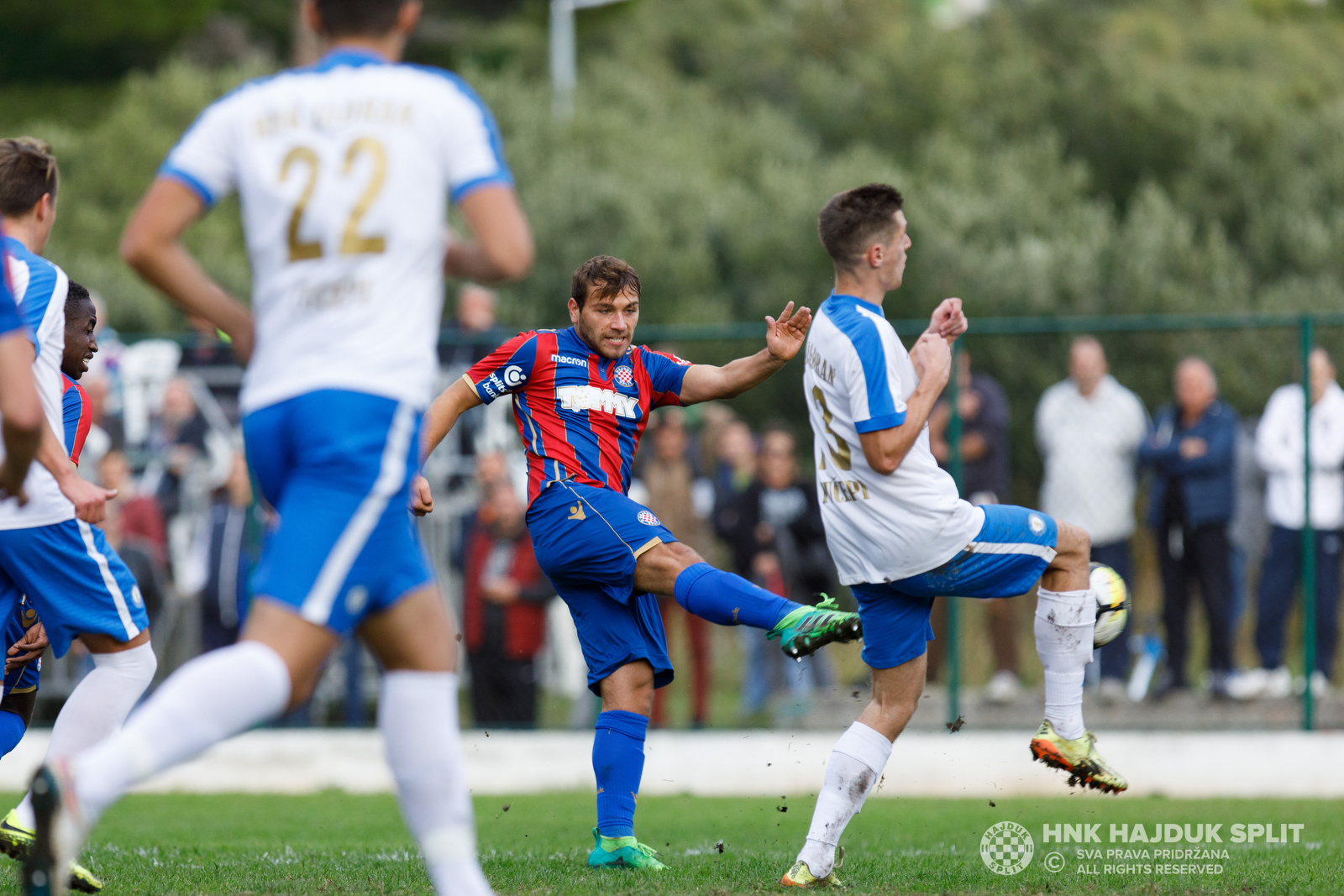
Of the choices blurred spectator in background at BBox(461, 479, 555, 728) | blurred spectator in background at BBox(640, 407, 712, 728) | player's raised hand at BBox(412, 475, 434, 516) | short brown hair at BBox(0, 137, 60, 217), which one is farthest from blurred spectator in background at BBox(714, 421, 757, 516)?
short brown hair at BBox(0, 137, 60, 217)

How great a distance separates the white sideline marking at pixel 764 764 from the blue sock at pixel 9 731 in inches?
173

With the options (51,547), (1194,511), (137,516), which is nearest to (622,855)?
(51,547)

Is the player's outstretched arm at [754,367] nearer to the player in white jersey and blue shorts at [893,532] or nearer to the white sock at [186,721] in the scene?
the player in white jersey and blue shorts at [893,532]

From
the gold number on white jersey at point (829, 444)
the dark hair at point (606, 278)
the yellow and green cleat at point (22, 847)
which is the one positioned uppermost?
the dark hair at point (606, 278)

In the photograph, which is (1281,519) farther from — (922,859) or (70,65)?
(70,65)

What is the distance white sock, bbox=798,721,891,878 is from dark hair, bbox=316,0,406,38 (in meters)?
2.88

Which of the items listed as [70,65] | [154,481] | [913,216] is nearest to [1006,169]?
[913,216]

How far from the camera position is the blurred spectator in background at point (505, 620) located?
11.0 meters

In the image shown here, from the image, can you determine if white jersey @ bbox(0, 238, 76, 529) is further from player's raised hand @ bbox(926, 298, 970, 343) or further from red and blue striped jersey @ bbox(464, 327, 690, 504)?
player's raised hand @ bbox(926, 298, 970, 343)

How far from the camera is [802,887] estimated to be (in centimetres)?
517

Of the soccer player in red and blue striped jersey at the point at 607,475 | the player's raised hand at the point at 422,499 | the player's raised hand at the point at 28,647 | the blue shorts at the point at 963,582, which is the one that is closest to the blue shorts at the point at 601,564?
the soccer player in red and blue striped jersey at the point at 607,475

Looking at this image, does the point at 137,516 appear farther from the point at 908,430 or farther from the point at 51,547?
the point at 908,430

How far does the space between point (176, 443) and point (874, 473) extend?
7976 mm

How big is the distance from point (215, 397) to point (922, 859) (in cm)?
761
